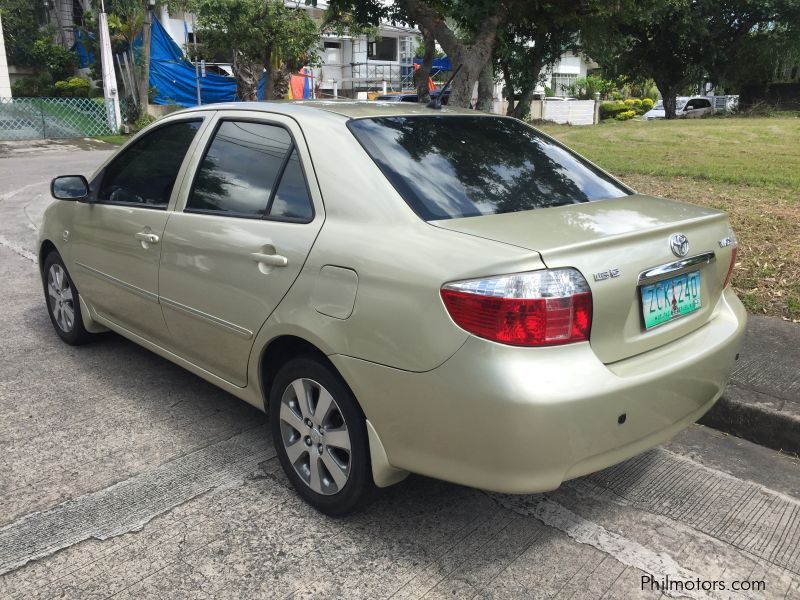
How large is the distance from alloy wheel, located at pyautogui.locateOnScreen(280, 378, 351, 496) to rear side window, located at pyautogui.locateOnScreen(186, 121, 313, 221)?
0.72m

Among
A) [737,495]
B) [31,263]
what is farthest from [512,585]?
[31,263]

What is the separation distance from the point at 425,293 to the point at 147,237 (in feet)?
6.36

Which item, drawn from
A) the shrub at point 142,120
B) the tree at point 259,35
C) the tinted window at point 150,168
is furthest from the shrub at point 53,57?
the tinted window at point 150,168

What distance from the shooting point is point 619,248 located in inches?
102

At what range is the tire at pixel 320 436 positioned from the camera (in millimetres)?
2773

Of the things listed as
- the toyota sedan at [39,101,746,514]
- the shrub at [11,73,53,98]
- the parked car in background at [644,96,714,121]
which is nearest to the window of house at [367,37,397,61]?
the parked car in background at [644,96,714,121]

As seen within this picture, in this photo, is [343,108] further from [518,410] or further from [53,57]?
[53,57]

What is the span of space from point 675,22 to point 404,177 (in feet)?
99.2

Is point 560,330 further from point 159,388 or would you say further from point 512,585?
point 159,388

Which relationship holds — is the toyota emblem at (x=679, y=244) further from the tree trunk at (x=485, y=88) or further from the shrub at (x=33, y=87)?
the shrub at (x=33, y=87)

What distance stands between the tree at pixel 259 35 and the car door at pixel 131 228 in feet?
58.8

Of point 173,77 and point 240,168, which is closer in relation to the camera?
point 240,168

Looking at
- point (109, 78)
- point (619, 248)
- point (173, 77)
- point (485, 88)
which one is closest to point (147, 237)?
point (619, 248)

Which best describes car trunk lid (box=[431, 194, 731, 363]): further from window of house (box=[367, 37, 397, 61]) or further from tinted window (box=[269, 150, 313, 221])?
window of house (box=[367, 37, 397, 61])
